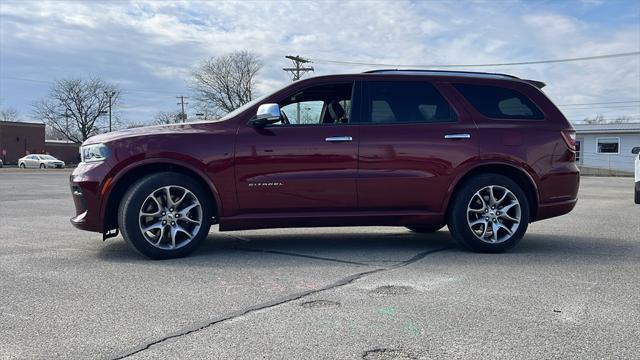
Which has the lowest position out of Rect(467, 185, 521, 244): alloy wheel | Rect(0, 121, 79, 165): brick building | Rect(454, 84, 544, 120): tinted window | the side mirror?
Rect(467, 185, 521, 244): alloy wheel

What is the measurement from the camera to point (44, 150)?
249ft

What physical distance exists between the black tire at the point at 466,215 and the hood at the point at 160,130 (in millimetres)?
2583

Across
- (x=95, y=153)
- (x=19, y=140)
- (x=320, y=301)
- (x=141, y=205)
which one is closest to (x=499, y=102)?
(x=320, y=301)

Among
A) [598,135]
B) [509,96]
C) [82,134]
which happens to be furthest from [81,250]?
[82,134]

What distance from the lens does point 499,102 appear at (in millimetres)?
6176

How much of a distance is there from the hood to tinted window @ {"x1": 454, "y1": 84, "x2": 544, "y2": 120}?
2703mm

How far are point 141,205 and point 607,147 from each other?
42631 mm

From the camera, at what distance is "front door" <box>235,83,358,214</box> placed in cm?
555

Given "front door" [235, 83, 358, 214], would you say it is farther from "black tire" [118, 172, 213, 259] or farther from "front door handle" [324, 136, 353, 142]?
"black tire" [118, 172, 213, 259]

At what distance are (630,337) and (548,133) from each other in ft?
10.3

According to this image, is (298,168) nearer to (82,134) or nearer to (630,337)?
(630,337)

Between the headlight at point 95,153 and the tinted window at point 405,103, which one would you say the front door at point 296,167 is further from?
the headlight at point 95,153

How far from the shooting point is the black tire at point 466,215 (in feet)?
19.2

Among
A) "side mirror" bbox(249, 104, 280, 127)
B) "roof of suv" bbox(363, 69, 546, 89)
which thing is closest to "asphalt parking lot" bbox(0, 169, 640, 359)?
"side mirror" bbox(249, 104, 280, 127)
